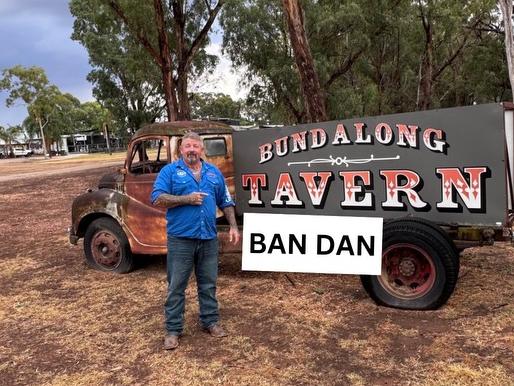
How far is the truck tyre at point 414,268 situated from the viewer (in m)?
4.60

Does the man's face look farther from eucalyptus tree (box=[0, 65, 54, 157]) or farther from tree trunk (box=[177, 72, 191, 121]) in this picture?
eucalyptus tree (box=[0, 65, 54, 157])

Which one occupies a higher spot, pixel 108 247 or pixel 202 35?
pixel 202 35

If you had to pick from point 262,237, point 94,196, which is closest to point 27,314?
point 94,196

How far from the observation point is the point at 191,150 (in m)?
4.15

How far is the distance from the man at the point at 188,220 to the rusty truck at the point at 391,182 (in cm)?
148

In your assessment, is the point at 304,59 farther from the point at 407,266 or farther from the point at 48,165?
the point at 48,165

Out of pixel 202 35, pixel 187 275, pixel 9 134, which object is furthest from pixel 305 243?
pixel 9 134

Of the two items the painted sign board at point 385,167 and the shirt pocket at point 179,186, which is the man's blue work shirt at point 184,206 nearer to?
the shirt pocket at point 179,186

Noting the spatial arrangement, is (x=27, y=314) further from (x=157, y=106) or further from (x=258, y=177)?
(x=157, y=106)

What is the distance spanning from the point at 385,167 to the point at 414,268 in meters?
1.04

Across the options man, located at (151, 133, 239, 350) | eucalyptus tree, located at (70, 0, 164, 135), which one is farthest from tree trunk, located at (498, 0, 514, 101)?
eucalyptus tree, located at (70, 0, 164, 135)

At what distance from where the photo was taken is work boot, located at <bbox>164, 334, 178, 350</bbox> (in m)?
4.31

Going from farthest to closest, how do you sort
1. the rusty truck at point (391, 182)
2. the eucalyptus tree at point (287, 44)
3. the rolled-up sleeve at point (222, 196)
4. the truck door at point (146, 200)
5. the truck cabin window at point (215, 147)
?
the eucalyptus tree at point (287, 44) < the truck cabin window at point (215, 147) < the truck door at point (146, 200) < the rusty truck at point (391, 182) < the rolled-up sleeve at point (222, 196)

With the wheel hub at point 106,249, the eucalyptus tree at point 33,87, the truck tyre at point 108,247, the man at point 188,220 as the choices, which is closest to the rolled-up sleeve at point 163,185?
the man at point 188,220
